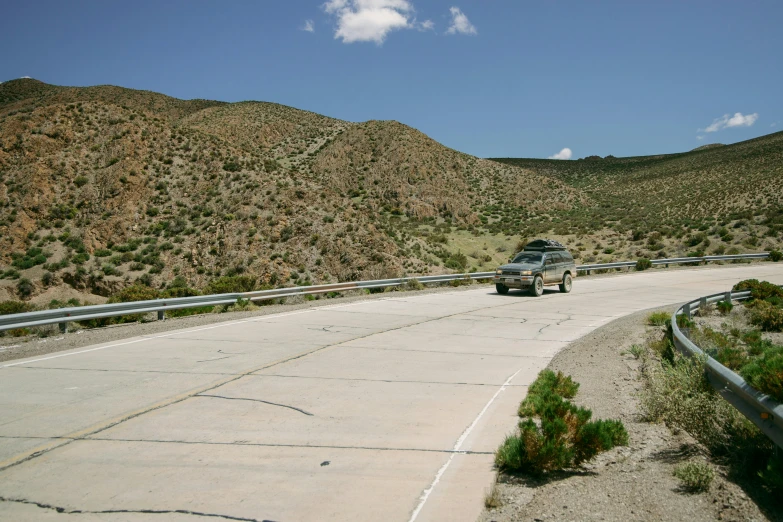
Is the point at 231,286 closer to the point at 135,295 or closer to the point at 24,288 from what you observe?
the point at 135,295

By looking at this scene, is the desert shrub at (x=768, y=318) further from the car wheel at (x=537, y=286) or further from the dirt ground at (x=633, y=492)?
the dirt ground at (x=633, y=492)

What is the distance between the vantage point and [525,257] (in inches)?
1006

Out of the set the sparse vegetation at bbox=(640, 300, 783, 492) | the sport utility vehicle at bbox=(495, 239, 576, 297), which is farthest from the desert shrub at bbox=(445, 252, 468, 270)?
the sparse vegetation at bbox=(640, 300, 783, 492)

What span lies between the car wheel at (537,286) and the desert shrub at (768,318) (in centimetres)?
845

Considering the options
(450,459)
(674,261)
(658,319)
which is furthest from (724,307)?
(674,261)

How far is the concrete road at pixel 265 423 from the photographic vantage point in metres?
5.11

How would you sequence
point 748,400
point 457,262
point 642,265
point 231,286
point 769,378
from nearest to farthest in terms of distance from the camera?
point 769,378 → point 748,400 → point 231,286 → point 642,265 → point 457,262

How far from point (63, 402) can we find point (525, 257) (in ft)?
67.3

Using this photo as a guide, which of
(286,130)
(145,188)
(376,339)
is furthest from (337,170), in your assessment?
(376,339)

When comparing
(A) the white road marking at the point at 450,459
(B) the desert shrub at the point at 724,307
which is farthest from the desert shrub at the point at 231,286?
(A) the white road marking at the point at 450,459

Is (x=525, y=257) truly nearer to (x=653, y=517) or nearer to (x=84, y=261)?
(x=653, y=517)

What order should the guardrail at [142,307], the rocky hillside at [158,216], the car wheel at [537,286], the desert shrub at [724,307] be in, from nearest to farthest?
the guardrail at [142,307] → the desert shrub at [724,307] → the car wheel at [537,286] → the rocky hillside at [158,216]

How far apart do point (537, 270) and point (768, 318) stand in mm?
9401

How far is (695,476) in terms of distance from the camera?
495 centimetres
